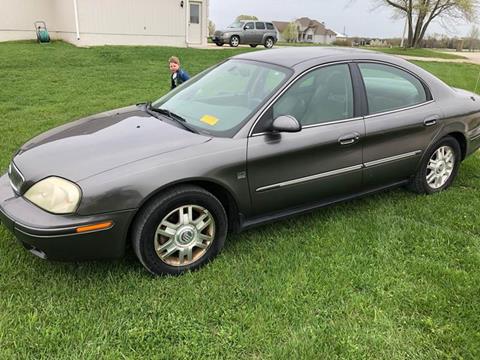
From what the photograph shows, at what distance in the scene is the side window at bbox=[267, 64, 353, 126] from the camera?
3.41 metres

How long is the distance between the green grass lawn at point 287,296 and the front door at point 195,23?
18521 mm

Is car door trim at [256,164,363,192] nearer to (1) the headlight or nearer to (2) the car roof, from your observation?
(2) the car roof

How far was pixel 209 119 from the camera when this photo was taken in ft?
11.1

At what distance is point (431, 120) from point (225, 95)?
2012 mm

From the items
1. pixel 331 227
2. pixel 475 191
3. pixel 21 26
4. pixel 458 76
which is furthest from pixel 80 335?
pixel 21 26

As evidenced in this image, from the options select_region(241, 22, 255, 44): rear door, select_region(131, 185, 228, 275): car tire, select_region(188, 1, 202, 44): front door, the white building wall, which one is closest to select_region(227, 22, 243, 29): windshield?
select_region(241, 22, 255, 44): rear door

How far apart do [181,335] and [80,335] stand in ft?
1.87

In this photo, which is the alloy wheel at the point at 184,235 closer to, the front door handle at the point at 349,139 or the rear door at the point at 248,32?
the front door handle at the point at 349,139

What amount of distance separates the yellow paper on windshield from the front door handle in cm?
104

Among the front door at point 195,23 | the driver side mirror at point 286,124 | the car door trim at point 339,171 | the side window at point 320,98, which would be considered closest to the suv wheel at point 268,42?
the front door at point 195,23

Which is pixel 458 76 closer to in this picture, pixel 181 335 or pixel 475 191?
pixel 475 191

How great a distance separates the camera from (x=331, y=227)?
12.4 feet

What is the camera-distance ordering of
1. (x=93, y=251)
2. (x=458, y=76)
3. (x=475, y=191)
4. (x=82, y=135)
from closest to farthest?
(x=93, y=251) < (x=82, y=135) < (x=475, y=191) < (x=458, y=76)

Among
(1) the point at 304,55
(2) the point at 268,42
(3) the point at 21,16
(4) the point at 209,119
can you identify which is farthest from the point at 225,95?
(2) the point at 268,42
